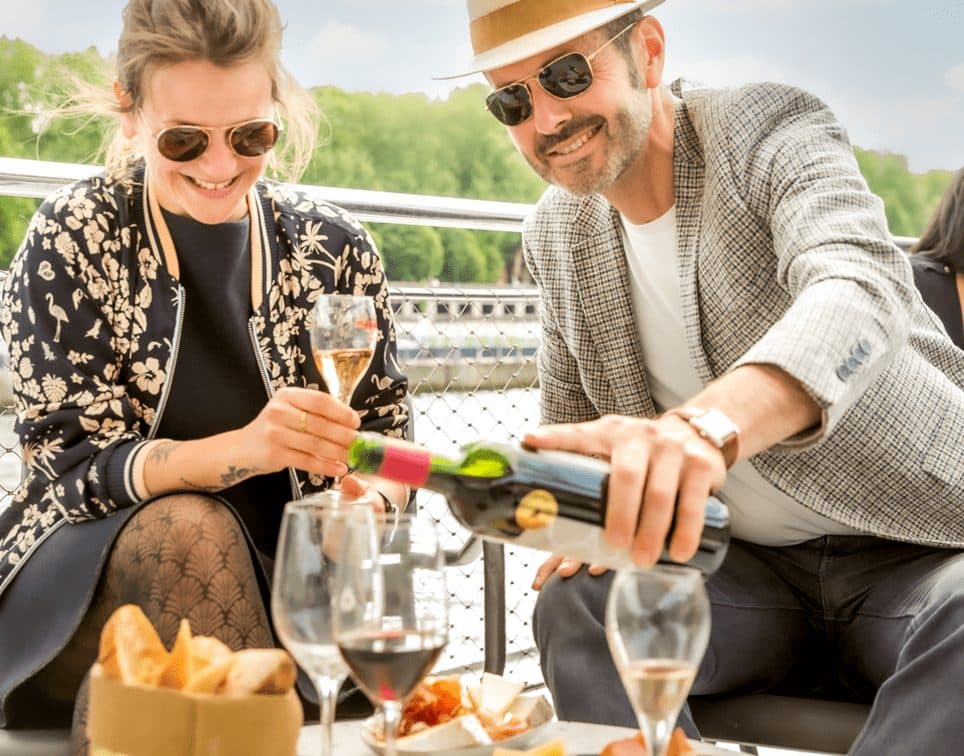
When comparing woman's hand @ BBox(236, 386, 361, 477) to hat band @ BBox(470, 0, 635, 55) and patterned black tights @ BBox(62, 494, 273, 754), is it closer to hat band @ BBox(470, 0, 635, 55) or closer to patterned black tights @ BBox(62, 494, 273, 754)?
patterned black tights @ BBox(62, 494, 273, 754)

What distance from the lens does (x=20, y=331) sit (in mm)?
2057

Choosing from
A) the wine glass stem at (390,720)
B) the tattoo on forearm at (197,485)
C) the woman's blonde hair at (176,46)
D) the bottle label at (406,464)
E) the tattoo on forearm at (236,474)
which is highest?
the woman's blonde hair at (176,46)

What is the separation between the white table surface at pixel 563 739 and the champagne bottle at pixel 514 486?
0.22 meters

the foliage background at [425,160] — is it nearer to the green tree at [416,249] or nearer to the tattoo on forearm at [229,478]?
the green tree at [416,249]

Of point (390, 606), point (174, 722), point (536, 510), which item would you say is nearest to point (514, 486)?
point (536, 510)

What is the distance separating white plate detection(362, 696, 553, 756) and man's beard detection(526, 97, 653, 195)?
1078 millimetres

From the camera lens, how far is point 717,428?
129 cm

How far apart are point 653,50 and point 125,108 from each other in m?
0.99

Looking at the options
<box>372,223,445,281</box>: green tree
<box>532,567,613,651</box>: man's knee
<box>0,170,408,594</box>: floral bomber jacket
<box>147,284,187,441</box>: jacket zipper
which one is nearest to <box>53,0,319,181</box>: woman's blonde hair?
<box>0,170,408,594</box>: floral bomber jacket

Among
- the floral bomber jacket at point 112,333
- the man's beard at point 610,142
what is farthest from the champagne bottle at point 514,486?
the man's beard at point 610,142

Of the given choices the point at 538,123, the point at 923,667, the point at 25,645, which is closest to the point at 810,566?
the point at 923,667

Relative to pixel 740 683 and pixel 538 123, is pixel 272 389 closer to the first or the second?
pixel 538 123

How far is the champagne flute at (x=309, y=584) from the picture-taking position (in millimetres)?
1071

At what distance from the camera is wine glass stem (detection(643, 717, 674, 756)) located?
1052 millimetres
